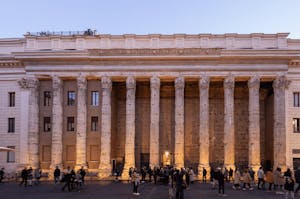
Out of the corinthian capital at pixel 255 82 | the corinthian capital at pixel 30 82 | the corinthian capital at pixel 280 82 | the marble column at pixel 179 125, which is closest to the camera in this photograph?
the corinthian capital at pixel 280 82

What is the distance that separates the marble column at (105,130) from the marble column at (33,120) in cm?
622

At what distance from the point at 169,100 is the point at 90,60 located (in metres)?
10.0

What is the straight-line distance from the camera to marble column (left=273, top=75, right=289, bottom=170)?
4069cm

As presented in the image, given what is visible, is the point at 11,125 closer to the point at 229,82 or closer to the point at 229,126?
the point at 229,126

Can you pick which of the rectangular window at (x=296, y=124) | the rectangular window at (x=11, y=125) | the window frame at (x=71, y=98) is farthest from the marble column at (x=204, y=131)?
the rectangular window at (x=11, y=125)

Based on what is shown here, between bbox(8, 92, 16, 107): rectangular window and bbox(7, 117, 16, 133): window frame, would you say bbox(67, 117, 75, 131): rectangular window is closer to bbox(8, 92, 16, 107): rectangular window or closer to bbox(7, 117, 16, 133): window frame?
bbox(7, 117, 16, 133): window frame

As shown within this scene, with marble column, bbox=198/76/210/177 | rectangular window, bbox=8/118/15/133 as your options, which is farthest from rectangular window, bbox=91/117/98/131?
marble column, bbox=198/76/210/177

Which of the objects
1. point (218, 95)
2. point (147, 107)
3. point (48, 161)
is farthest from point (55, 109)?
point (218, 95)

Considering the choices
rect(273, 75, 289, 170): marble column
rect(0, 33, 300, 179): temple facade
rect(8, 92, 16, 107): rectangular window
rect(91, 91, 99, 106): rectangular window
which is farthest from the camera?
rect(8, 92, 16, 107): rectangular window

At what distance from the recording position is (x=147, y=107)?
4788 cm

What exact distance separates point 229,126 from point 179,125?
4607mm

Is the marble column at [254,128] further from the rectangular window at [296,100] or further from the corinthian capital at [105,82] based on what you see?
the corinthian capital at [105,82]

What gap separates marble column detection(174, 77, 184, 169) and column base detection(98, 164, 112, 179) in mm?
6208

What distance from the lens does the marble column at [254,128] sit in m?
41.1
